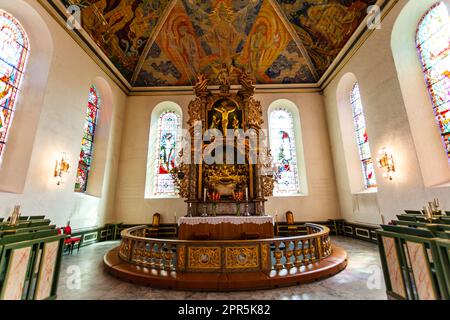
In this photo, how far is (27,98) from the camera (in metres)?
5.88

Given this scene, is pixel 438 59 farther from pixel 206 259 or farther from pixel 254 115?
pixel 206 259

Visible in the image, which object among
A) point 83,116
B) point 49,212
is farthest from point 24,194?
point 83,116

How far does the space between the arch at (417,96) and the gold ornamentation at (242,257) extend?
16.8 ft

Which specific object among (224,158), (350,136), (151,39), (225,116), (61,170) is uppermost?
(151,39)

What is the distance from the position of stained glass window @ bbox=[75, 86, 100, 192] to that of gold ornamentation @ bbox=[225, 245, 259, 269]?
702 cm

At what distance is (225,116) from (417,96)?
20.3ft

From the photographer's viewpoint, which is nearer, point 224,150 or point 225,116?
point 224,150

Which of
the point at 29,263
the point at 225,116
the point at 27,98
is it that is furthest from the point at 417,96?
the point at 27,98

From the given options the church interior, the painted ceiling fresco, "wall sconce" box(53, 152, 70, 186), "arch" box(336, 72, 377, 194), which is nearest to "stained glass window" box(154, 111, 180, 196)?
the church interior

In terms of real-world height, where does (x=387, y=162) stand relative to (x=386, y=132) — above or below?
below

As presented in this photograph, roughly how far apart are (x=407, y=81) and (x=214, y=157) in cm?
671

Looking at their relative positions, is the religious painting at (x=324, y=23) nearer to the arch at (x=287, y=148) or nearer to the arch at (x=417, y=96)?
the arch at (x=417, y=96)

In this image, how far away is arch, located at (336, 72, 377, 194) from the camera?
858cm

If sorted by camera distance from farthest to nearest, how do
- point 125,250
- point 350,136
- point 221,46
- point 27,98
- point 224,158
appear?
point 221,46 → point 350,136 → point 224,158 → point 27,98 → point 125,250
